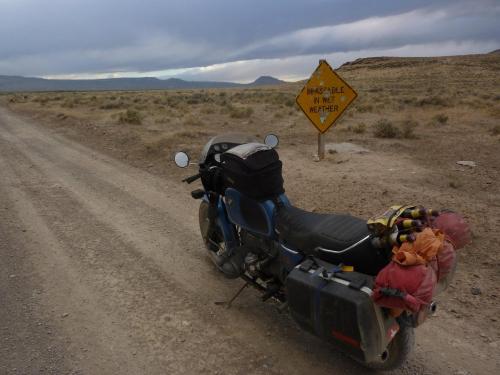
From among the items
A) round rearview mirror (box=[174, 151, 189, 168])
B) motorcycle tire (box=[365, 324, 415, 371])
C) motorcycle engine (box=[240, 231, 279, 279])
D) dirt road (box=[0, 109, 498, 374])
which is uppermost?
round rearview mirror (box=[174, 151, 189, 168])

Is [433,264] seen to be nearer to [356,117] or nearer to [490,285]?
[490,285]

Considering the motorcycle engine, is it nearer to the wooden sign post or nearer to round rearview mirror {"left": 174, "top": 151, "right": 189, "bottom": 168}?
round rearview mirror {"left": 174, "top": 151, "right": 189, "bottom": 168}

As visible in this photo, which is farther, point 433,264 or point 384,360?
point 384,360

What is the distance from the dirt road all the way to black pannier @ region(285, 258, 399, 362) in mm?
696

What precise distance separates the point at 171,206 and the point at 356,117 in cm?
1184

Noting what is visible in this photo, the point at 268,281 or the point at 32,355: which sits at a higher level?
the point at 268,281

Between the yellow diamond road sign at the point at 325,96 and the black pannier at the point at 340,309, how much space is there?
6679 mm

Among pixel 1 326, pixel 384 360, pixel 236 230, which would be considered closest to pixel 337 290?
pixel 384 360

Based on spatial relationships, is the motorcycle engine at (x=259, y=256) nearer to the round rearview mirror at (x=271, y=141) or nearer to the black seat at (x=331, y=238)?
the black seat at (x=331, y=238)

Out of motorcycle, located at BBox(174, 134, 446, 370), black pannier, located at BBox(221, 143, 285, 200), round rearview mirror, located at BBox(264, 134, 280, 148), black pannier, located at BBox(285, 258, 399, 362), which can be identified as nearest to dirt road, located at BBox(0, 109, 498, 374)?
motorcycle, located at BBox(174, 134, 446, 370)

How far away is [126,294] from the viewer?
4285mm

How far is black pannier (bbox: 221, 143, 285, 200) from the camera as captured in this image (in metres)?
3.37

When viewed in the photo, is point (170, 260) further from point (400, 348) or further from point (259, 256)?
point (400, 348)

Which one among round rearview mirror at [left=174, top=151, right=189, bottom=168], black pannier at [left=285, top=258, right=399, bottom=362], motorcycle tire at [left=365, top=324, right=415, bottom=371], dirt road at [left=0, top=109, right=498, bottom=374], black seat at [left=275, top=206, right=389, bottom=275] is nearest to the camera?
black pannier at [left=285, top=258, right=399, bottom=362]
